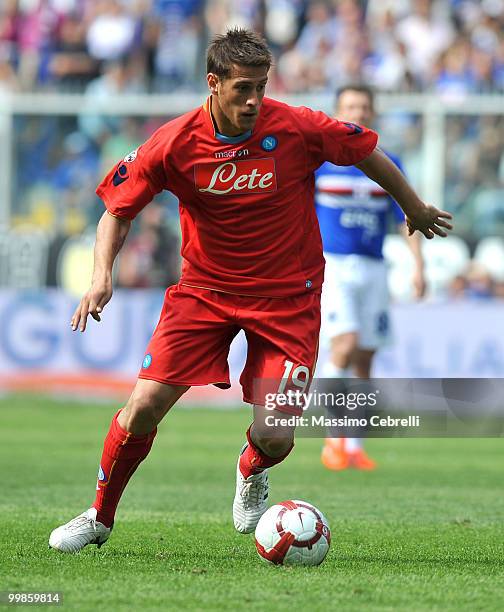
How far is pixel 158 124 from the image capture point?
16031 mm

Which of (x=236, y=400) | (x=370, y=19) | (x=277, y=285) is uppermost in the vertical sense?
(x=370, y=19)

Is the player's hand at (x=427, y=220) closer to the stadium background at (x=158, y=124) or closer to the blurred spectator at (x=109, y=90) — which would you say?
the stadium background at (x=158, y=124)

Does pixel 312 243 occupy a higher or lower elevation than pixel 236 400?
higher

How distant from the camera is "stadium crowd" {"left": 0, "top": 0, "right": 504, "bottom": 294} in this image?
1533 cm

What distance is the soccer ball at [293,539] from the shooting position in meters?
5.48

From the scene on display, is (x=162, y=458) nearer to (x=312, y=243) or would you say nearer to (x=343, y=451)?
(x=343, y=451)

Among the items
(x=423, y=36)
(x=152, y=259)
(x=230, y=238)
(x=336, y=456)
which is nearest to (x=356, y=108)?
(x=336, y=456)

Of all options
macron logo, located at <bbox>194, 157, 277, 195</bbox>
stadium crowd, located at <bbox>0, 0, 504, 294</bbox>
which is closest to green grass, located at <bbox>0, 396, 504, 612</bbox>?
macron logo, located at <bbox>194, 157, 277, 195</bbox>

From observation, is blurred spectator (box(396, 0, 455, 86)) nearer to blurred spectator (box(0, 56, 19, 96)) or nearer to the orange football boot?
blurred spectator (box(0, 56, 19, 96))

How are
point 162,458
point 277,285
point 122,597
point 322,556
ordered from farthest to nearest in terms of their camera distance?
1. point 162,458
2. point 277,285
3. point 322,556
4. point 122,597

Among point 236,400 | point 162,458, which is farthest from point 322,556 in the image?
point 236,400

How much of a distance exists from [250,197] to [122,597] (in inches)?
76.0

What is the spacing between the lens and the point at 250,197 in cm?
574

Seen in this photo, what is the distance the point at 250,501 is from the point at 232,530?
46 cm
